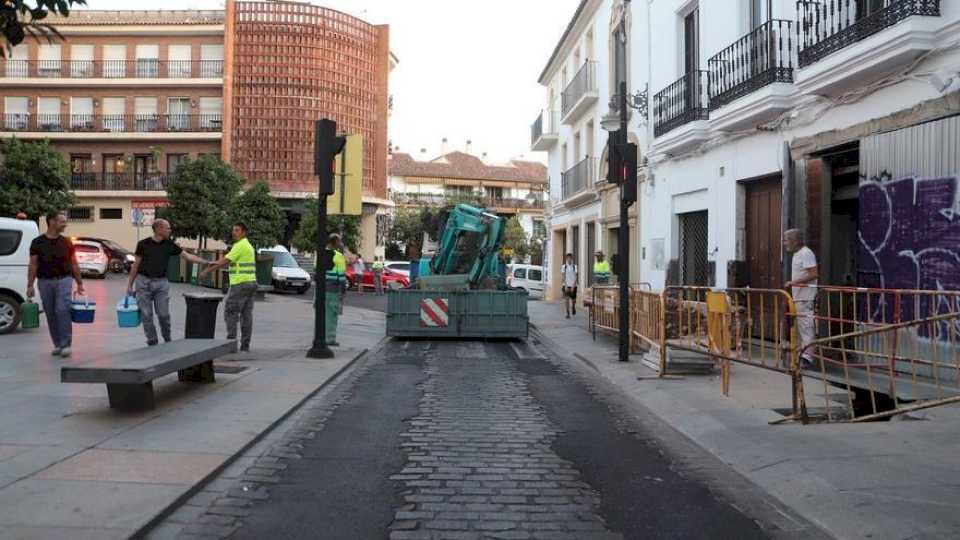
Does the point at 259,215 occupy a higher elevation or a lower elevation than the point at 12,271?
higher

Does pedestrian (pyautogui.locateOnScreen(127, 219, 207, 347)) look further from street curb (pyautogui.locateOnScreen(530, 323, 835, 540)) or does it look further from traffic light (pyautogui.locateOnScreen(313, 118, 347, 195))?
street curb (pyautogui.locateOnScreen(530, 323, 835, 540))

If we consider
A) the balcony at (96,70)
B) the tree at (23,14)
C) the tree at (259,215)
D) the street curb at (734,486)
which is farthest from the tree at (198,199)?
the tree at (23,14)

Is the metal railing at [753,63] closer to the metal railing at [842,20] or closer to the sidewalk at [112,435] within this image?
the metal railing at [842,20]

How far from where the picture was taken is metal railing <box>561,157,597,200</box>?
23141mm

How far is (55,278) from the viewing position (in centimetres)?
957

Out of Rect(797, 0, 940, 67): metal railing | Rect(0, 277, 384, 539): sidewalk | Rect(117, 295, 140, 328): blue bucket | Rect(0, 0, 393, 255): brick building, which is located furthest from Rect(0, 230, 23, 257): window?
Rect(0, 0, 393, 255): brick building

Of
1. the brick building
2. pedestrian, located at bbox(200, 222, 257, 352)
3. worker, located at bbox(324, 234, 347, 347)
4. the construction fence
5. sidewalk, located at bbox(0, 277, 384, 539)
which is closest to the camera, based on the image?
sidewalk, located at bbox(0, 277, 384, 539)

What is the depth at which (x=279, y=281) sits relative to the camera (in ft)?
93.1

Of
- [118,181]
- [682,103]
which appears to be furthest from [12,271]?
[118,181]

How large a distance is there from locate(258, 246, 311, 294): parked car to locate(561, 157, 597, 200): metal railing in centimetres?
966

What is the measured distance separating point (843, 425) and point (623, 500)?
280 centimetres

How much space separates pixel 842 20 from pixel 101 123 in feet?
132

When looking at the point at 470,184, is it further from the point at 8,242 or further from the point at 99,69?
the point at 8,242

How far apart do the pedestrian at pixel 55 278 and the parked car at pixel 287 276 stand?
1868cm
